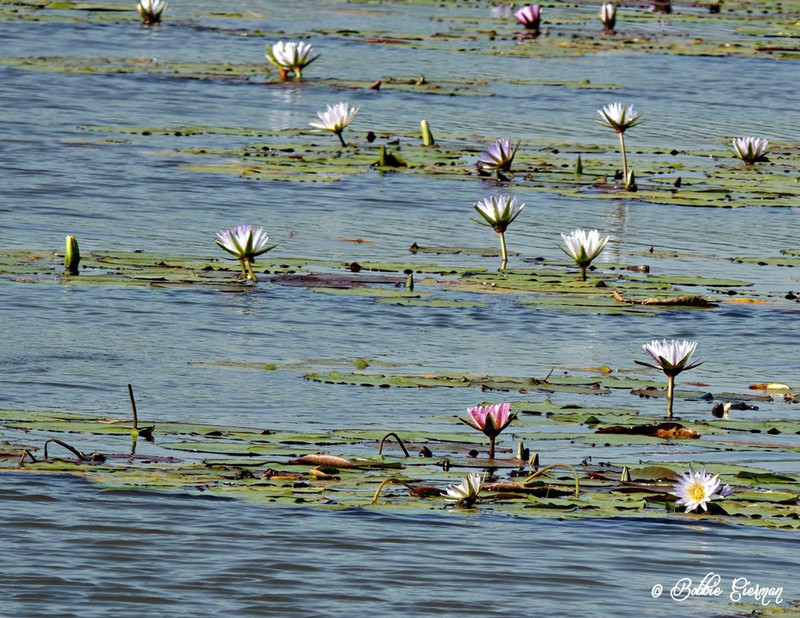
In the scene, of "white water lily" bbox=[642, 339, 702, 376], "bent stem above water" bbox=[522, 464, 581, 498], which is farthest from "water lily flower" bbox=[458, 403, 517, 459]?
"white water lily" bbox=[642, 339, 702, 376]

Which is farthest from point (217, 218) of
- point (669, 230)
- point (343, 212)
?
point (669, 230)

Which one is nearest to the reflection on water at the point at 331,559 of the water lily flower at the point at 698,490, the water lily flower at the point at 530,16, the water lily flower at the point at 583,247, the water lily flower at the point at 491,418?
the water lily flower at the point at 698,490

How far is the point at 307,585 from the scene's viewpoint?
4.38 metres

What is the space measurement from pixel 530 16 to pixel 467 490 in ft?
50.8

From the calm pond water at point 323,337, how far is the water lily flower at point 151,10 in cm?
220

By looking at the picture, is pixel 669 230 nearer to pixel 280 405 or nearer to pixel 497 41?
pixel 280 405

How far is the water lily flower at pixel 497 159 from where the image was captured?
10859 millimetres

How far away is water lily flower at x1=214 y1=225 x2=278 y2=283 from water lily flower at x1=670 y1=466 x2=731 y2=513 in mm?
3684

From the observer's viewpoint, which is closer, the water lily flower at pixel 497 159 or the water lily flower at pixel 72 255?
the water lily flower at pixel 72 255

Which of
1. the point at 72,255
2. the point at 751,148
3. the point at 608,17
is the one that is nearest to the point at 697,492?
the point at 72,255

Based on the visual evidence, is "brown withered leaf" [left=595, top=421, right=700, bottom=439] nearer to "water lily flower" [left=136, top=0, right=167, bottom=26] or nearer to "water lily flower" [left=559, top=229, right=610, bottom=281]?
"water lily flower" [left=559, top=229, right=610, bottom=281]

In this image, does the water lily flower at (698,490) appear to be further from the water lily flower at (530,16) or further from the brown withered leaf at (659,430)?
the water lily flower at (530,16)

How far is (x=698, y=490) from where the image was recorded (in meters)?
4.60

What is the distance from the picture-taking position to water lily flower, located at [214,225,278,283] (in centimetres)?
798
